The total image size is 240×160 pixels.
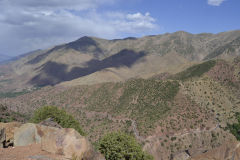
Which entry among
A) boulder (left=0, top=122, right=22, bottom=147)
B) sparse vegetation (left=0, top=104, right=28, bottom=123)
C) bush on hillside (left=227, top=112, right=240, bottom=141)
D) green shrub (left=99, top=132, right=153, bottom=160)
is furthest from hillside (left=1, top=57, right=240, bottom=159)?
boulder (left=0, top=122, right=22, bottom=147)

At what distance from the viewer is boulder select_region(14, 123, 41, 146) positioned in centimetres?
2545

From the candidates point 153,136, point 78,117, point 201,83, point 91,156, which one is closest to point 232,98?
point 201,83

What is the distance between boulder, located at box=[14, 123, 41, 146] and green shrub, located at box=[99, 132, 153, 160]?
14.2 metres

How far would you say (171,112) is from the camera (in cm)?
8169

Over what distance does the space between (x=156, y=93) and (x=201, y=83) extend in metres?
23.0

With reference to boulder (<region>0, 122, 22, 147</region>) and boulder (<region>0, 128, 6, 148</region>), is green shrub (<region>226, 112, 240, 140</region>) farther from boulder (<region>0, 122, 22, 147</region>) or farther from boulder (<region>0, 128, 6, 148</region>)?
boulder (<region>0, 128, 6, 148</region>)

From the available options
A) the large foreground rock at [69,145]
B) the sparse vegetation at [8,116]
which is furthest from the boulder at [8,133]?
the sparse vegetation at [8,116]

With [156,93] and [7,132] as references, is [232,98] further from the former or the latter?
[7,132]

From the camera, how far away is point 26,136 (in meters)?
25.9

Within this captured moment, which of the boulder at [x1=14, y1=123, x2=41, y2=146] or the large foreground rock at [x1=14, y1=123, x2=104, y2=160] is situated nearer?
the large foreground rock at [x1=14, y1=123, x2=104, y2=160]

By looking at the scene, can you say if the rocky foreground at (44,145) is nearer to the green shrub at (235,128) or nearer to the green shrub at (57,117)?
the green shrub at (57,117)

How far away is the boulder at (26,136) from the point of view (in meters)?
25.5

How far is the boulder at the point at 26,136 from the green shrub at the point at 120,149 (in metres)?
14.2

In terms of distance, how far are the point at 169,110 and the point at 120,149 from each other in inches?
2025
